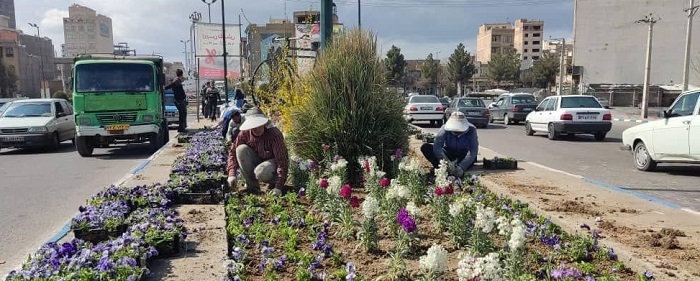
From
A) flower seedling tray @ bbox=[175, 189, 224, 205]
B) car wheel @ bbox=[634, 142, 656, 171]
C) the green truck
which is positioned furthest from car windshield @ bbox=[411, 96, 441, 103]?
flower seedling tray @ bbox=[175, 189, 224, 205]

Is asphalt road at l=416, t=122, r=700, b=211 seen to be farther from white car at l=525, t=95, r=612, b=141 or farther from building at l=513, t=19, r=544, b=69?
building at l=513, t=19, r=544, b=69

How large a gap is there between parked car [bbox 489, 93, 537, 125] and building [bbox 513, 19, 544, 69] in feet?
391

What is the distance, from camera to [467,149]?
7.88 m

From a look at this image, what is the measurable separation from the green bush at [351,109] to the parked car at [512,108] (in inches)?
717

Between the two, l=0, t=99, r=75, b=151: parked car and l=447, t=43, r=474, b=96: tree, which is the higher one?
l=447, t=43, r=474, b=96: tree

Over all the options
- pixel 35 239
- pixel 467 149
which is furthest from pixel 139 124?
pixel 467 149

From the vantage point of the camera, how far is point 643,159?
32.8ft

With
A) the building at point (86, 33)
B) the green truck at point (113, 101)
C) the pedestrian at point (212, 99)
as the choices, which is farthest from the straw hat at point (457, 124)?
the building at point (86, 33)

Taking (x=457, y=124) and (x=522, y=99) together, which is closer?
(x=457, y=124)

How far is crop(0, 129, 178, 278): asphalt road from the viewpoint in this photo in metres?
5.70

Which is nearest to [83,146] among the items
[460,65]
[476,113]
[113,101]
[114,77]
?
[113,101]

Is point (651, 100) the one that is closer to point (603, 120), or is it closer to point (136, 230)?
Result: point (603, 120)

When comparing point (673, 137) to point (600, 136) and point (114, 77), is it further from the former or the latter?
point (114, 77)

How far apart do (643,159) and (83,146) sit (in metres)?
13.0
